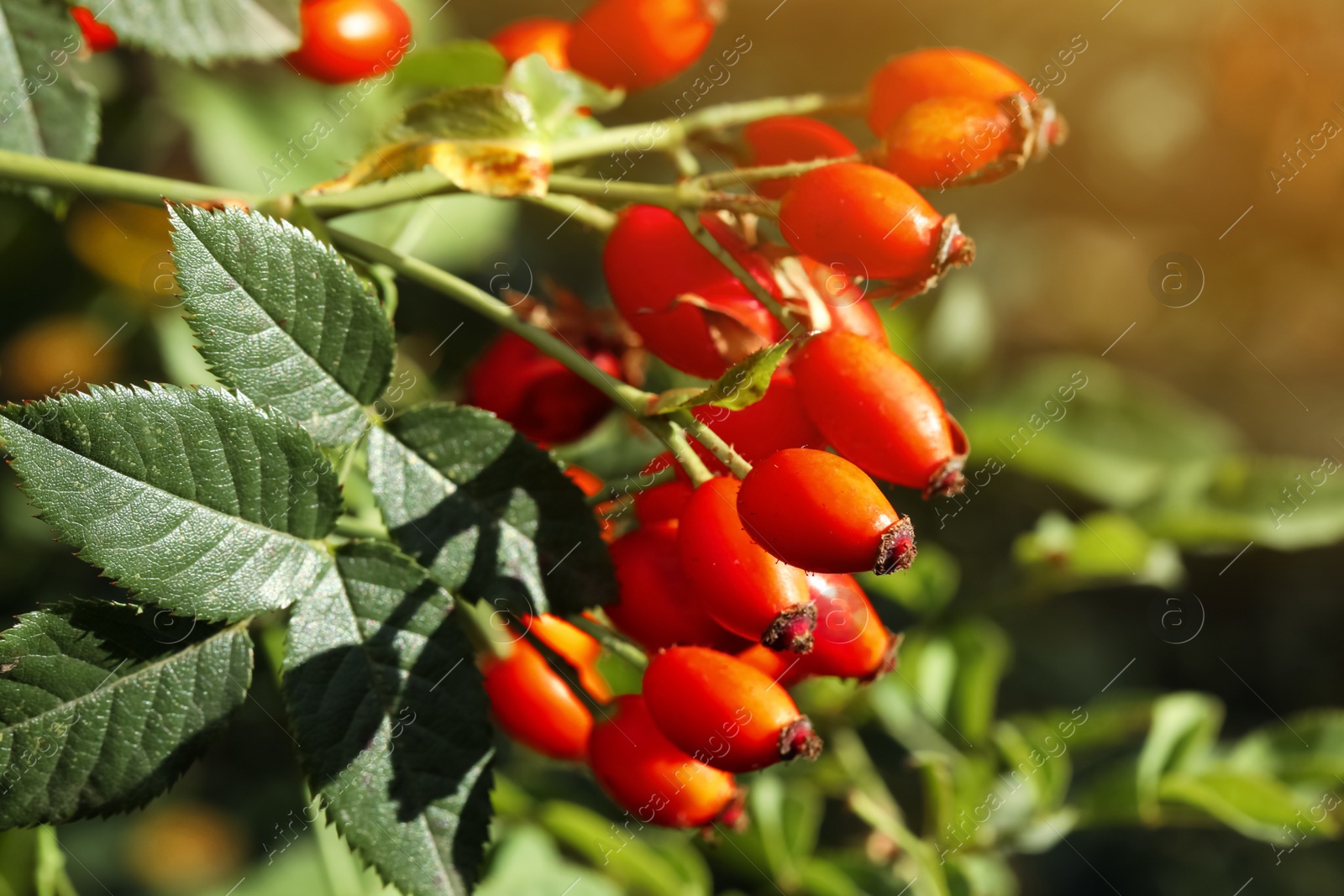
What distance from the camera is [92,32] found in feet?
4.69

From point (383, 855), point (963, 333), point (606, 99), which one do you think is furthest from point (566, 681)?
point (963, 333)

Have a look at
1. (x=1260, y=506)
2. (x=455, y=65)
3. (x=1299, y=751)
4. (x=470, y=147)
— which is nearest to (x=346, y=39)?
(x=455, y=65)

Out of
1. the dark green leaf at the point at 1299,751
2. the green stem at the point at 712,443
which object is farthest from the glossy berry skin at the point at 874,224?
the dark green leaf at the point at 1299,751

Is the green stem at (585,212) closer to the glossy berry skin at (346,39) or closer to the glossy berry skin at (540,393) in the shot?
the glossy berry skin at (540,393)

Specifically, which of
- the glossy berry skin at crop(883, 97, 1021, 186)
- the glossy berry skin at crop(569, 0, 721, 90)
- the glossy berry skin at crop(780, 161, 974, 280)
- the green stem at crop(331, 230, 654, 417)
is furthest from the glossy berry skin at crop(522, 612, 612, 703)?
the glossy berry skin at crop(569, 0, 721, 90)

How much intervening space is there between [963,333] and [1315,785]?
41.5 inches

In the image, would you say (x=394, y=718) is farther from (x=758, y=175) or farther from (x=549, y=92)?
(x=549, y=92)

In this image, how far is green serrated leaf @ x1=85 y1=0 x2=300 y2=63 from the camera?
1.28 metres

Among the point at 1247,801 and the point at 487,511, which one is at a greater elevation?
the point at 487,511

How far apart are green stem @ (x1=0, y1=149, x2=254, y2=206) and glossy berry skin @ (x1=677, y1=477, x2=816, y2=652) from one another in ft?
→ 2.03

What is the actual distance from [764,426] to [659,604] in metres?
0.22

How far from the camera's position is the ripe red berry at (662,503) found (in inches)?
44.0

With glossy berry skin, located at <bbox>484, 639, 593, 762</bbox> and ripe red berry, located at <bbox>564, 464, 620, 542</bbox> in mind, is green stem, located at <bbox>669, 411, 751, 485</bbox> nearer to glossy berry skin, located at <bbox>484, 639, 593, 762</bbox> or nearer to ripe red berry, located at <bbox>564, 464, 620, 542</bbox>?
ripe red berry, located at <bbox>564, 464, 620, 542</bbox>

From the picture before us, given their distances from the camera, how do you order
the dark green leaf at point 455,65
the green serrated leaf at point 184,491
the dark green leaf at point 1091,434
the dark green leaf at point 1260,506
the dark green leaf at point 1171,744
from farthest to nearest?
the dark green leaf at point 1091,434
the dark green leaf at point 1260,506
the dark green leaf at point 1171,744
the dark green leaf at point 455,65
the green serrated leaf at point 184,491
